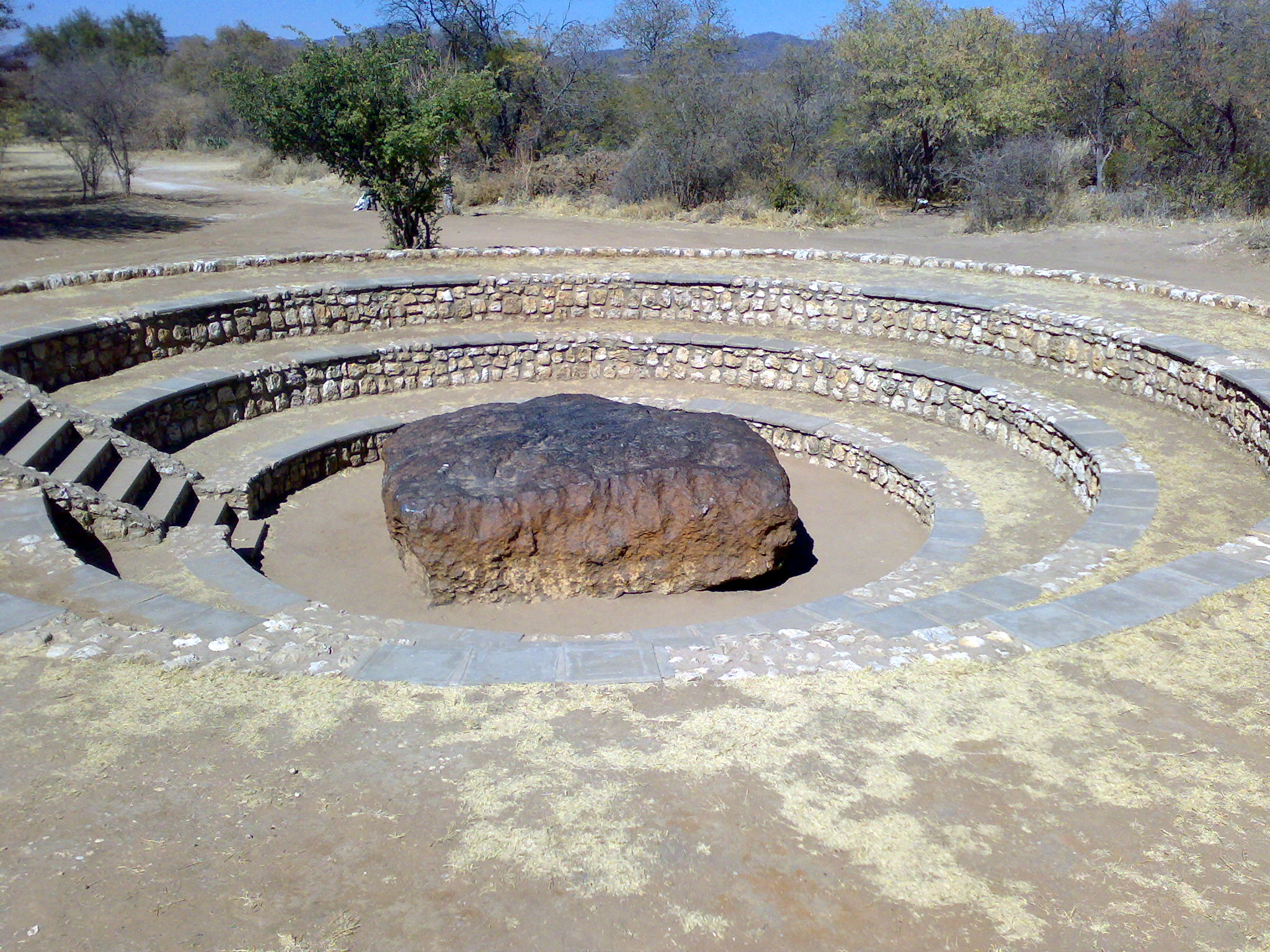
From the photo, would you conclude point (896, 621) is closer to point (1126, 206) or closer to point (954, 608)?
point (954, 608)

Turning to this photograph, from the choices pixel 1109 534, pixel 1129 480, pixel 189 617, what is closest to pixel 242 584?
pixel 189 617

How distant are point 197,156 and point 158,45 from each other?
28609 millimetres

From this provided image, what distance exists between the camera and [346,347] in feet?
38.9

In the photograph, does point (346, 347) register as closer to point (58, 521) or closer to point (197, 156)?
point (58, 521)

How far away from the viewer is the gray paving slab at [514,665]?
4379mm

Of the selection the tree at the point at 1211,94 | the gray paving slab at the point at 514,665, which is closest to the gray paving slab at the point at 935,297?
the gray paving slab at the point at 514,665

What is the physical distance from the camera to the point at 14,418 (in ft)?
26.9

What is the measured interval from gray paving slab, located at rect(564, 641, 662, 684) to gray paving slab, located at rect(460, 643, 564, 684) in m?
0.06

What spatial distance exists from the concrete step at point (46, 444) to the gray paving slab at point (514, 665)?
491cm

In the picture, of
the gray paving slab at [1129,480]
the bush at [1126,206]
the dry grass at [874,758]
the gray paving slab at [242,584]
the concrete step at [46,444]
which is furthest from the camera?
the bush at [1126,206]

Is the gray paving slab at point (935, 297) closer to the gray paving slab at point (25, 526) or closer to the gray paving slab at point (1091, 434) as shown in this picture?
the gray paving slab at point (1091, 434)

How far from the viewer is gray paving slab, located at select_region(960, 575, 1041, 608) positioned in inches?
208

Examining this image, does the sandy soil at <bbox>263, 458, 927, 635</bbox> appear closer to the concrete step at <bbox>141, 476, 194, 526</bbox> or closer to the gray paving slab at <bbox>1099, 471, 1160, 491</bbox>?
the concrete step at <bbox>141, 476, 194, 526</bbox>

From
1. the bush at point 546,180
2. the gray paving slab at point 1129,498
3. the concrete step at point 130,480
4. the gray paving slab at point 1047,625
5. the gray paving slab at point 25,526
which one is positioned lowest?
the concrete step at point 130,480
